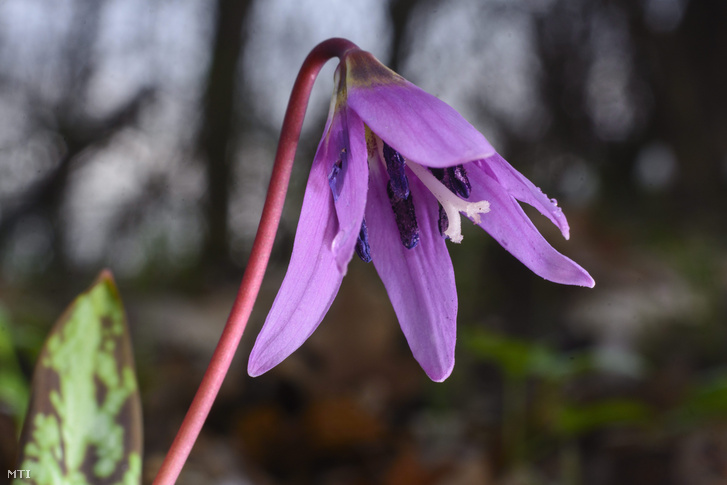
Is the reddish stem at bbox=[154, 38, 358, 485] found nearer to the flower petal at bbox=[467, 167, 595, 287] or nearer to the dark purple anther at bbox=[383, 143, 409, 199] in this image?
the dark purple anther at bbox=[383, 143, 409, 199]

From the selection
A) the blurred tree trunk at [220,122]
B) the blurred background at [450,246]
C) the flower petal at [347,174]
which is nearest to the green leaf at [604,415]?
the blurred background at [450,246]

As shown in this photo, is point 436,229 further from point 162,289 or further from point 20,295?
point 20,295

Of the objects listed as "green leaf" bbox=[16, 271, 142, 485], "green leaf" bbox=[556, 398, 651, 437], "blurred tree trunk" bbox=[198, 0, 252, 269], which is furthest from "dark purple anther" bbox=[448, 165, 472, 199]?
"blurred tree trunk" bbox=[198, 0, 252, 269]

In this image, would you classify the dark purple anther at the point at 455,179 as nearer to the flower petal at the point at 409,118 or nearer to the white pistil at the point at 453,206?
the white pistil at the point at 453,206

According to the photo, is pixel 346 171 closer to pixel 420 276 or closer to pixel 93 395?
pixel 420 276

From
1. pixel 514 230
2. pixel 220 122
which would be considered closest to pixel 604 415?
pixel 514 230
